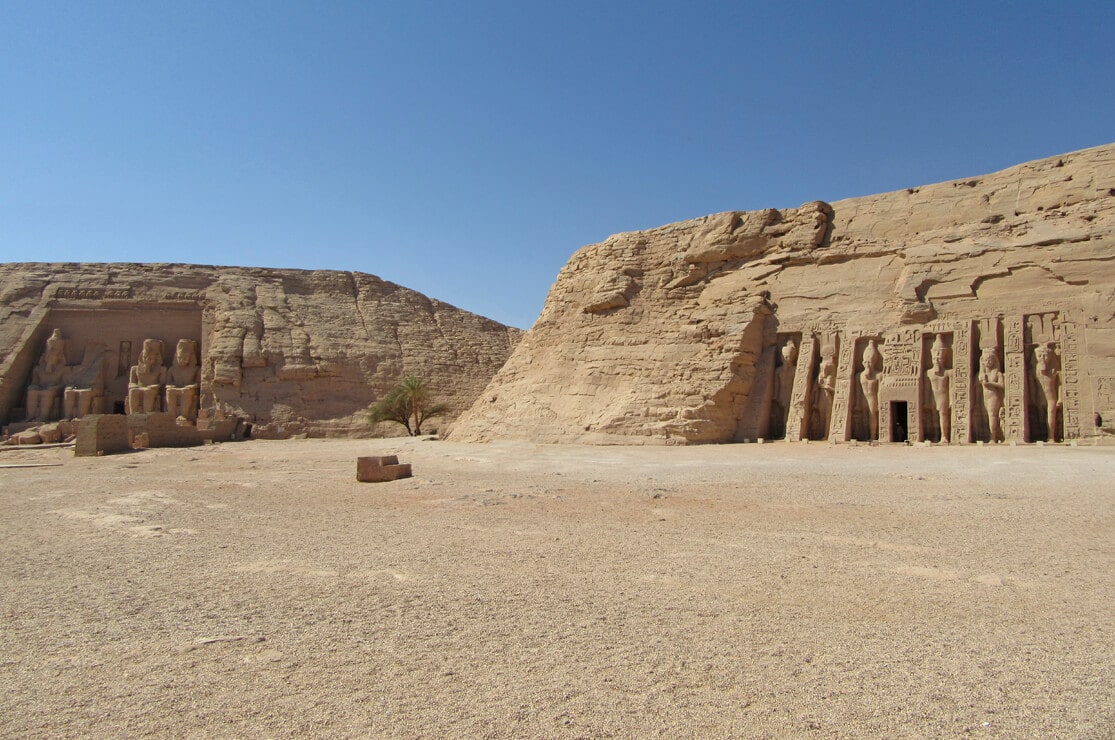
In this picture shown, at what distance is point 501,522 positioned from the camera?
270 inches

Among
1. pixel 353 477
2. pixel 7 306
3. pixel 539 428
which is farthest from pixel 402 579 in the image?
pixel 7 306

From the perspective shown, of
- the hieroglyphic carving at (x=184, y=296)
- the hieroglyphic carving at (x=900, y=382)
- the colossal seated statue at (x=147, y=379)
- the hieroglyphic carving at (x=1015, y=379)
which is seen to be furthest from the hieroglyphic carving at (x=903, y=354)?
the hieroglyphic carving at (x=184, y=296)

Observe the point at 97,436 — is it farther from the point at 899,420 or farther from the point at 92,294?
the point at 899,420

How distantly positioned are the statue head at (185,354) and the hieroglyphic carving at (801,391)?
24.8 m

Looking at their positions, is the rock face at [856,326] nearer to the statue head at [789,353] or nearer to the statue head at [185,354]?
the statue head at [789,353]

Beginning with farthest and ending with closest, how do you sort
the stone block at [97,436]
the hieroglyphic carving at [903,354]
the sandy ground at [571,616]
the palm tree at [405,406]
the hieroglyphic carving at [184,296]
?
the hieroglyphic carving at [184,296] → the palm tree at [405,406] → the stone block at [97,436] → the hieroglyphic carving at [903,354] → the sandy ground at [571,616]

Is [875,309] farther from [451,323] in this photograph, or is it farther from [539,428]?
[451,323]

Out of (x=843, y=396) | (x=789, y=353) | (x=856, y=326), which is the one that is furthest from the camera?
(x=789, y=353)

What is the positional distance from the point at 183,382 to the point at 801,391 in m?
25.0

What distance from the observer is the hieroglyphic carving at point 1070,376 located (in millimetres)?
12797

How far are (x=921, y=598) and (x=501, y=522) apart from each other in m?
3.72

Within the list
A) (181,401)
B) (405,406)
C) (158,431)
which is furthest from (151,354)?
(405,406)

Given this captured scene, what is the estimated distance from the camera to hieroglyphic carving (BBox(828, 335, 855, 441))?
15125mm

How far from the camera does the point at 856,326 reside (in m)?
15.8
